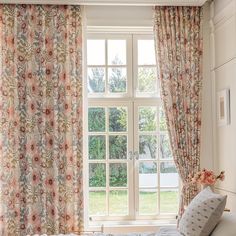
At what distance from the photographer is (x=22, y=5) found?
4949mm

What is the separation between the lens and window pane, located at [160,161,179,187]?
5.20 meters

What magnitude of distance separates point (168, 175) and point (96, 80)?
1420 millimetres

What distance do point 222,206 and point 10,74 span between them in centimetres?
283

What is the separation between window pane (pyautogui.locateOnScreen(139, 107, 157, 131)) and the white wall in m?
0.71

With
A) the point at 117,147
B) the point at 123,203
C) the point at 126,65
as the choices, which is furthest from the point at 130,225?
the point at 126,65

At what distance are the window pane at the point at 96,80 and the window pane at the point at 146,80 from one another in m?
0.45

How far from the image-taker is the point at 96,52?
17.2ft

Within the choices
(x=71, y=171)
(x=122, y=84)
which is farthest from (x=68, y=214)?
(x=122, y=84)

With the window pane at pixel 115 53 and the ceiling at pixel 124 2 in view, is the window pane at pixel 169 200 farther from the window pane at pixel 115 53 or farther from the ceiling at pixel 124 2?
the ceiling at pixel 124 2

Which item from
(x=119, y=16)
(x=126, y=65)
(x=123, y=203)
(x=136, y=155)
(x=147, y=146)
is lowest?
(x=123, y=203)

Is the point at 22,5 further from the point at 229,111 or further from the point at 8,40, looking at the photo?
the point at 229,111

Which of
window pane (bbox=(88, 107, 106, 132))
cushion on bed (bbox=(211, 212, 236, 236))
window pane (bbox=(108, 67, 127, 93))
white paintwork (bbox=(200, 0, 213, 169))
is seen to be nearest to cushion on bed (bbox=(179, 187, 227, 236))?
cushion on bed (bbox=(211, 212, 236, 236))

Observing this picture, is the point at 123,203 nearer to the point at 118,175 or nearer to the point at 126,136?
the point at 118,175

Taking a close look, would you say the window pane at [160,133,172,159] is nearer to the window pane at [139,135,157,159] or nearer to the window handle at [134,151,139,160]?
the window pane at [139,135,157,159]
